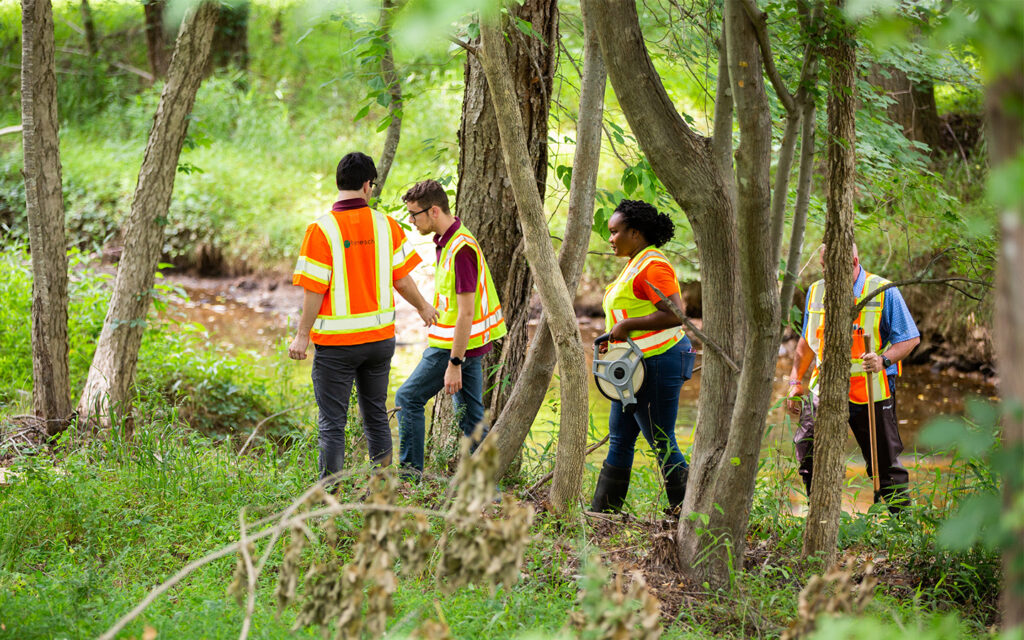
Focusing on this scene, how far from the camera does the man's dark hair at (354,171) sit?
4039 mm

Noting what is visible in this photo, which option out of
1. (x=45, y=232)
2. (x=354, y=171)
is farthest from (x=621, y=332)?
(x=45, y=232)

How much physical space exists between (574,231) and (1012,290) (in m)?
2.87

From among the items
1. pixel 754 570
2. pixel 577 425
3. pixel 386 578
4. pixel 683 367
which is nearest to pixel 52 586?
pixel 386 578

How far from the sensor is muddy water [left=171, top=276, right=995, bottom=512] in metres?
6.49

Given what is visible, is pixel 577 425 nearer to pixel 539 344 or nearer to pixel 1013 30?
pixel 539 344

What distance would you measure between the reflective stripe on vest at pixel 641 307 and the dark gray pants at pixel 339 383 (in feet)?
3.79

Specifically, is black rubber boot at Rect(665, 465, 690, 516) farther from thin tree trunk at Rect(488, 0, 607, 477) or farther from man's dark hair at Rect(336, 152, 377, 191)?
man's dark hair at Rect(336, 152, 377, 191)

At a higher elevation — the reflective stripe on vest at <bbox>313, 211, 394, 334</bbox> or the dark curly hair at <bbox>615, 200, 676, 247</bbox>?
the dark curly hair at <bbox>615, 200, 676, 247</bbox>

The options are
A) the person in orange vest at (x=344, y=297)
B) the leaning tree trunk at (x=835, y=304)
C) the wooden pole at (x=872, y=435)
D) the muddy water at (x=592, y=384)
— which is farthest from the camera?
the muddy water at (x=592, y=384)

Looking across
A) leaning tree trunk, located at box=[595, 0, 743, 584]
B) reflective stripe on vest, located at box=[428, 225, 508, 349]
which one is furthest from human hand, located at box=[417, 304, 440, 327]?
leaning tree trunk, located at box=[595, 0, 743, 584]

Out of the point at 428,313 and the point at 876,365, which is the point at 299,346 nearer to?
the point at 428,313

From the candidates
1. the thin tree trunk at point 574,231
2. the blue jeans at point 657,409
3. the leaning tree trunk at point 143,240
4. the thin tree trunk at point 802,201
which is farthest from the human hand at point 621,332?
the leaning tree trunk at point 143,240

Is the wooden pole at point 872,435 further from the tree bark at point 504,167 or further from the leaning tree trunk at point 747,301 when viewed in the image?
the tree bark at point 504,167

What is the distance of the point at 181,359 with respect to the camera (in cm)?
671
